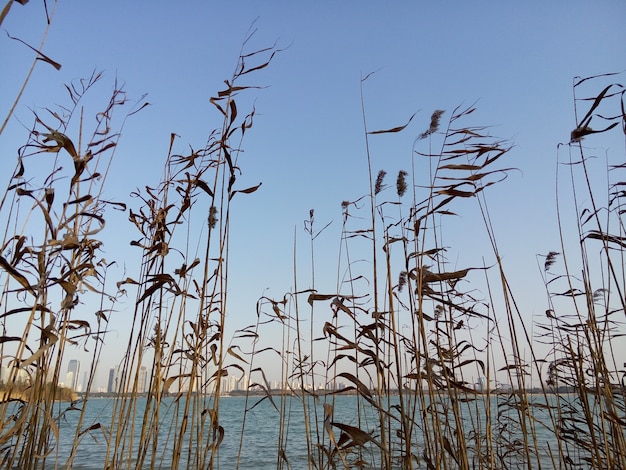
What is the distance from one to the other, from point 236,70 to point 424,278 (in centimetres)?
115

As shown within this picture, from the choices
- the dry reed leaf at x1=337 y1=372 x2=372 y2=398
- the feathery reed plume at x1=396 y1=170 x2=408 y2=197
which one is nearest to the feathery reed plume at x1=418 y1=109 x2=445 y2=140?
the feathery reed plume at x1=396 y1=170 x2=408 y2=197

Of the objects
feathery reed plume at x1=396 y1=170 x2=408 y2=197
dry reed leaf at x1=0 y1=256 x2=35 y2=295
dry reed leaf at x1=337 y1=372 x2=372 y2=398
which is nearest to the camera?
dry reed leaf at x1=0 y1=256 x2=35 y2=295

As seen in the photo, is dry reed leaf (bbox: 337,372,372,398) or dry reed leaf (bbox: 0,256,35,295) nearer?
dry reed leaf (bbox: 0,256,35,295)

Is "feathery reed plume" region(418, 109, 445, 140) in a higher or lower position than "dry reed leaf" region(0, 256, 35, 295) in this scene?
higher

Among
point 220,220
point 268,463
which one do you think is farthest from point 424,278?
point 268,463

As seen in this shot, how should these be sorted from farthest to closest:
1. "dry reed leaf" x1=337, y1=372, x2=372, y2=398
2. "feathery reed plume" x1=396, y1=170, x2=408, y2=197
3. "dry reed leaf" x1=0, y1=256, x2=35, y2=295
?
1. "feathery reed plume" x1=396, y1=170, x2=408, y2=197
2. "dry reed leaf" x1=337, y1=372, x2=372, y2=398
3. "dry reed leaf" x1=0, y1=256, x2=35, y2=295

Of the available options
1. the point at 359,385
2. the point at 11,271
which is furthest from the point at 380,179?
the point at 11,271

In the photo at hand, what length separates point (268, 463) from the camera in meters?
8.49

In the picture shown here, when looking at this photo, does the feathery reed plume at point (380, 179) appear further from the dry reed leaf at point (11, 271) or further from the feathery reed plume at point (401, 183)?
the dry reed leaf at point (11, 271)

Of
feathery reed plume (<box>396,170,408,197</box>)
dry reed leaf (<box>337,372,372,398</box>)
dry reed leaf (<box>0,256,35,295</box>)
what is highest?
feathery reed plume (<box>396,170,408,197</box>)

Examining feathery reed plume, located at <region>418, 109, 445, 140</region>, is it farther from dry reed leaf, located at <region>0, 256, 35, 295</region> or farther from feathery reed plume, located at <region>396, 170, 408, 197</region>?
dry reed leaf, located at <region>0, 256, 35, 295</region>

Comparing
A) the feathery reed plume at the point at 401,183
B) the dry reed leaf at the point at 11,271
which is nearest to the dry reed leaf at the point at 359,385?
the feathery reed plume at the point at 401,183

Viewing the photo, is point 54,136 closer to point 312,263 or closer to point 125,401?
point 125,401

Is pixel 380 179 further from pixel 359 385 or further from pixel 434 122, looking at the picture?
pixel 359 385
